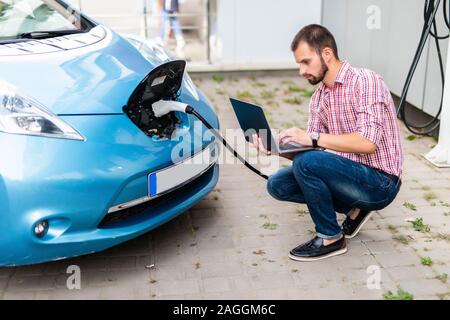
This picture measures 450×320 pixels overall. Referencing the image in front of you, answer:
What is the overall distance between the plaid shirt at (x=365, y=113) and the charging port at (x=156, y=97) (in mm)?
785

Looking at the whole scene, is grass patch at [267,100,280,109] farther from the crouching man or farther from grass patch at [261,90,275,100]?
the crouching man

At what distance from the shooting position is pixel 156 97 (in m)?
3.40

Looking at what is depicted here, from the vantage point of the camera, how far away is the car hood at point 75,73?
3064mm

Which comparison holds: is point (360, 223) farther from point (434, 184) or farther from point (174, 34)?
point (174, 34)

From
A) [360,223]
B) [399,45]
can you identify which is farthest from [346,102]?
[399,45]

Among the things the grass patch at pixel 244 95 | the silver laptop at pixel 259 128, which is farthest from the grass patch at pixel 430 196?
the grass patch at pixel 244 95

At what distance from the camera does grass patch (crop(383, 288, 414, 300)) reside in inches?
119

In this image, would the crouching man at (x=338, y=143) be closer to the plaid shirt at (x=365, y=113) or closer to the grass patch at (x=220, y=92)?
the plaid shirt at (x=365, y=113)

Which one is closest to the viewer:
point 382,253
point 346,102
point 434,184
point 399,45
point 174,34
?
point 346,102

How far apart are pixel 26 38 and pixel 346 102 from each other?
6.06ft

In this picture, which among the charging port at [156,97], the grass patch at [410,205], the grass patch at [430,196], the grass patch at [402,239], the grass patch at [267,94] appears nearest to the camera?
the charging port at [156,97]

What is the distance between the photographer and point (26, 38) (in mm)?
3670

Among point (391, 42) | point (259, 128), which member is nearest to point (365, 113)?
point (259, 128)

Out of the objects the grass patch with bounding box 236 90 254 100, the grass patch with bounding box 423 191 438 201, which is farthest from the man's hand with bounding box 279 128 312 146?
the grass patch with bounding box 236 90 254 100
